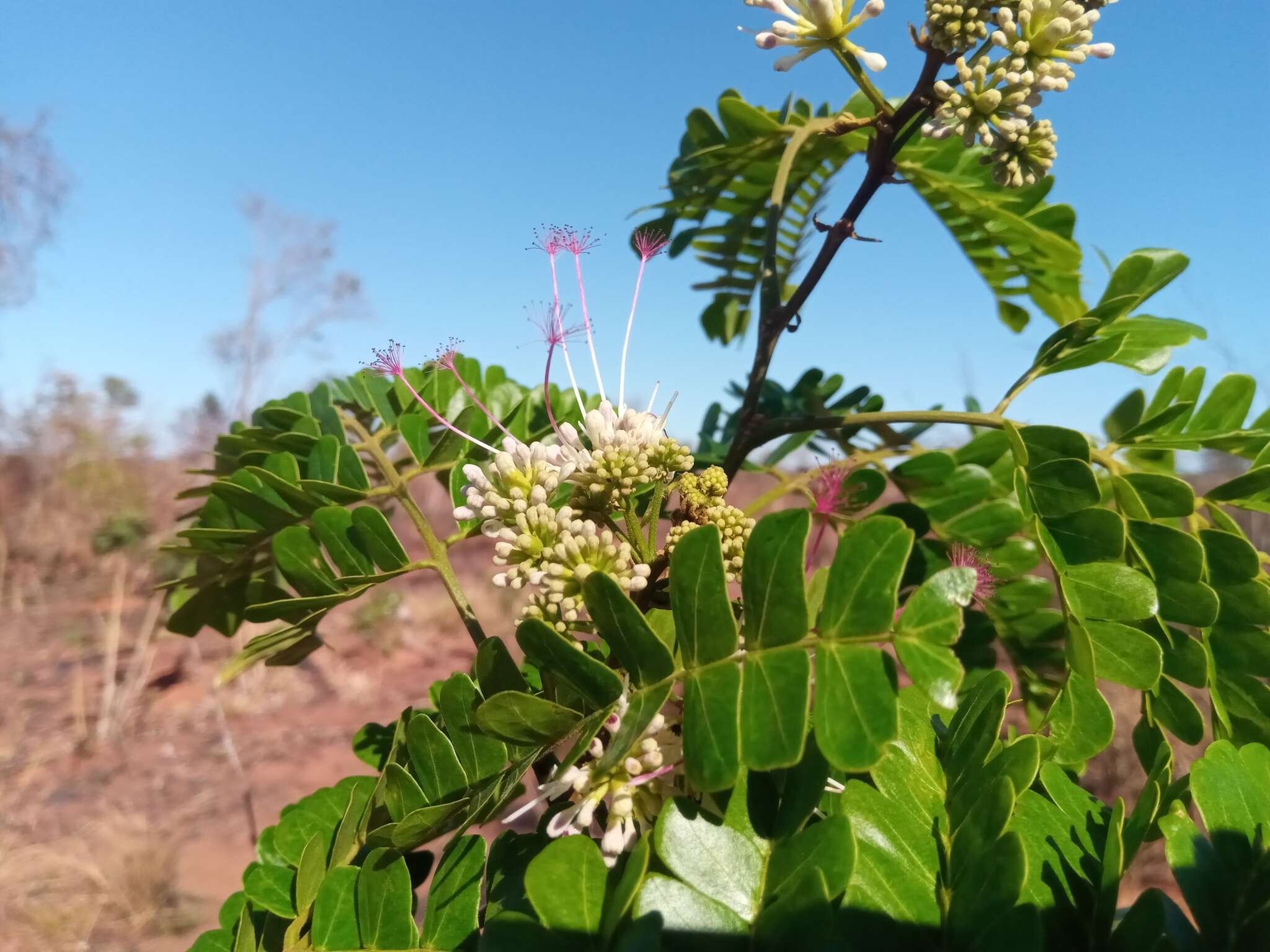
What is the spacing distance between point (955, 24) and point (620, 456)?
2.32 ft

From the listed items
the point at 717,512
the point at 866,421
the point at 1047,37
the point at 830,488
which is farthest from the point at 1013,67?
the point at 717,512

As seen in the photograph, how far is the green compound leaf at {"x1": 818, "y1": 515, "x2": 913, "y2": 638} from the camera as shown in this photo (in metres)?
0.54

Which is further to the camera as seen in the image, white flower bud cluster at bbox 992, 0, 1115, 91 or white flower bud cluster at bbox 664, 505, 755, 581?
white flower bud cluster at bbox 992, 0, 1115, 91

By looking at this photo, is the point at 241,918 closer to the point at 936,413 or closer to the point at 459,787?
the point at 459,787

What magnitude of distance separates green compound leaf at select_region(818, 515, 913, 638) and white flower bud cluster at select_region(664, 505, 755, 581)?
0.23 meters

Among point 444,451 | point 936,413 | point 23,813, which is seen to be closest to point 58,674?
point 23,813

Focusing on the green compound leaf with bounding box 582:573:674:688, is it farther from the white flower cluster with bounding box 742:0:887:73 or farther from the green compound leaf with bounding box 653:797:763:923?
the white flower cluster with bounding box 742:0:887:73

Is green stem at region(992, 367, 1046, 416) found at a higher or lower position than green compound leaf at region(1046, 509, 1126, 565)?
higher

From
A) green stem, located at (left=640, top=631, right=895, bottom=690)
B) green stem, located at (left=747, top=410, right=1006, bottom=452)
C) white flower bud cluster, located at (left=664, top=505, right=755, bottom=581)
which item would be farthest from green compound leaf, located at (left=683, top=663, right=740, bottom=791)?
green stem, located at (left=747, top=410, right=1006, bottom=452)

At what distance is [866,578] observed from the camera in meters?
0.55

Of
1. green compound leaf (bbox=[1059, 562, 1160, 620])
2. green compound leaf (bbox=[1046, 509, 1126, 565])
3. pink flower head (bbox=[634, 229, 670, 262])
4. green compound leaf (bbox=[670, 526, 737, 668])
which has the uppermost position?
pink flower head (bbox=[634, 229, 670, 262])

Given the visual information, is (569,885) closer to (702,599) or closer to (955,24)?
(702,599)

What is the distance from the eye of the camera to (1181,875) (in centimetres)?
60

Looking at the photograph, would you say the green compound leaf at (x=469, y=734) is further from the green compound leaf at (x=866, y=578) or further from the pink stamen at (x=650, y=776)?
the green compound leaf at (x=866, y=578)
